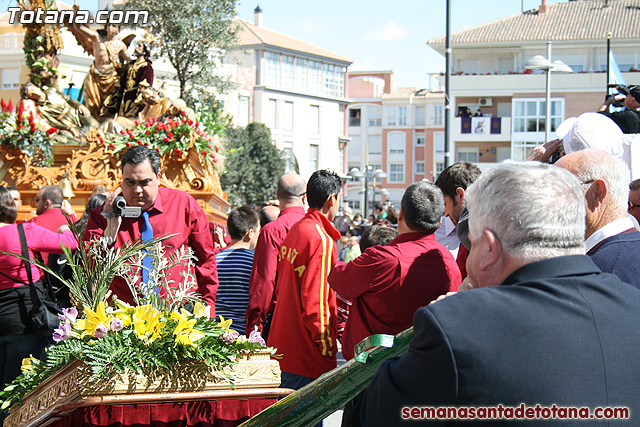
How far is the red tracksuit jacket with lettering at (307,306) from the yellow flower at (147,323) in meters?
1.38

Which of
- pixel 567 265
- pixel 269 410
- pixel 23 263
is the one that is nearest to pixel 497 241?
pixel 567 265

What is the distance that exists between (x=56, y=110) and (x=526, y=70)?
35609 millimetres

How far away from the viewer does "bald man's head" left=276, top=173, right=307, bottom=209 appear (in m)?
5.84

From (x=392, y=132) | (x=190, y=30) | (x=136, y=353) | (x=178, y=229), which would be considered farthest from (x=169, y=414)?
(x=392, y=132)

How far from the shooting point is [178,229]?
4977 mm

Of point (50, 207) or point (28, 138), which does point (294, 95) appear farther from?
point (50, 207)

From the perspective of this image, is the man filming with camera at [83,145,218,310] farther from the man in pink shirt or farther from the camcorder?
the man in pink shirt

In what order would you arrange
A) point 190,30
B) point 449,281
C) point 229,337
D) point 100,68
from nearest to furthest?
point 229,337 → point 449,281 → point 100,68 → point 190,30

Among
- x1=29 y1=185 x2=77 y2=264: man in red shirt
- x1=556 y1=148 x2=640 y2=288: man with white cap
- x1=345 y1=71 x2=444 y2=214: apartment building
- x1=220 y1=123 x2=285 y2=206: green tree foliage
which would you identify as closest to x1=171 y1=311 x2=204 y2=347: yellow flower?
x1=556 y1=148 x2=640 y2=288: man with white cap

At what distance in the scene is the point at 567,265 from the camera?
1928 millimetres

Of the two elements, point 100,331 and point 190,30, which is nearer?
point 100,331

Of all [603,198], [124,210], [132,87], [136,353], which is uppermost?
[132,87]

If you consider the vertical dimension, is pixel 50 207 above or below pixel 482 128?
below

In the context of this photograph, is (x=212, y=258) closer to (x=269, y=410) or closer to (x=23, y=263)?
(x=23, y=263)
